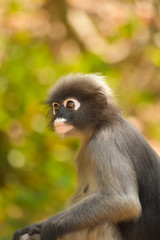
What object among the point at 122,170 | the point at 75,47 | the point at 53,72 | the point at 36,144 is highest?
the point at 75,47

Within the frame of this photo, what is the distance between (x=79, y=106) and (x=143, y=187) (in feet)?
3.14

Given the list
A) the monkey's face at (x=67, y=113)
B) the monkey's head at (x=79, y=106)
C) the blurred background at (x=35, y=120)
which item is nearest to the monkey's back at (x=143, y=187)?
the monkey's head at (x=79, y=106)

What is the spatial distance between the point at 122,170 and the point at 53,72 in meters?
4.38

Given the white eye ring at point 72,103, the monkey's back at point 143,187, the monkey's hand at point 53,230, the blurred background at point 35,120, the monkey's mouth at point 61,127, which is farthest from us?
the blurred background at point 35,120

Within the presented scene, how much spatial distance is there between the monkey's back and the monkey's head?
0.32 metres

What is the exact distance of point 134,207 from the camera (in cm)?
437

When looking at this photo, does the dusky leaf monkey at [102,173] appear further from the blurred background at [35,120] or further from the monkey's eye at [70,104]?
the blurred background at [35,120]

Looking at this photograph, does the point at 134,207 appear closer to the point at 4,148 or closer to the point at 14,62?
the point at 14,62

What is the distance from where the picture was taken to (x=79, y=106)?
4.93 metres

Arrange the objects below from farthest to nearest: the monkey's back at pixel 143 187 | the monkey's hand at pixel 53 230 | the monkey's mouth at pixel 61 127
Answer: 1. the monkey's mouth at pixel 61 127
2. the monkey's back at pixel 143 187
3. the monkey's hand at pixel 53 230

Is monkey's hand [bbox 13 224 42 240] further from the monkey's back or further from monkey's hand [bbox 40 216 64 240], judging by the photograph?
the monkey's back

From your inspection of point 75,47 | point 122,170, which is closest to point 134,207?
point 122,170

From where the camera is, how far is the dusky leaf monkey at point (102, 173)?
4.40 metres

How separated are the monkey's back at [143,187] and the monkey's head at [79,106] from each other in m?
0.32
